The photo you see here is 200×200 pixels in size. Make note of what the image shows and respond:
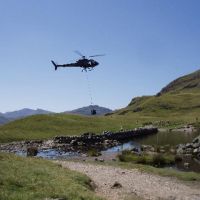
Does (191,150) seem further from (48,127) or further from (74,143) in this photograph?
(48,127)

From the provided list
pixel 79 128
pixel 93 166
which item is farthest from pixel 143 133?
pixel 93 166

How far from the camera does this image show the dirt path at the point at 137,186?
3825 centimetres

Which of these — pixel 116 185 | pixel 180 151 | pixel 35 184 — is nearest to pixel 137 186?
pixel 116 185

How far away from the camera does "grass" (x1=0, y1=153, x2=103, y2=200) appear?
2941 cm

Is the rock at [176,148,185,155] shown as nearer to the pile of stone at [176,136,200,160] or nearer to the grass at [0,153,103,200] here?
the pile of stone at [176,136,200,160]

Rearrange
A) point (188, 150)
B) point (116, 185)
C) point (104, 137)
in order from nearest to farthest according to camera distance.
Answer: point (116, 185)
point (188, 150)
point (104, 137)

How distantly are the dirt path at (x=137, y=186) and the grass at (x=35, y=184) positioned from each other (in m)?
2.56

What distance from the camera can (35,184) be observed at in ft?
107

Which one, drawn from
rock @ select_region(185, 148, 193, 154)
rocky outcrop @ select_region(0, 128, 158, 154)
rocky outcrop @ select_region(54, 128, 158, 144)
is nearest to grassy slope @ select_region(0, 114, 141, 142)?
rocky outcrop @ select_region(54, 128, 158, 144)

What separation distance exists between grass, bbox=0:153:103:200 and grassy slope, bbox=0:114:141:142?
55.6 m

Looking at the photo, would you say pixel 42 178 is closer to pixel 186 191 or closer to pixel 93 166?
pixel 186 191

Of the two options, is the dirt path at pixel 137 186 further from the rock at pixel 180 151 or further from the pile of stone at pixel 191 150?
the rock at pixel 180 151

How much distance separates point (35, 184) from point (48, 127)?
7970 cm

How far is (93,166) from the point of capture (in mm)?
55062
